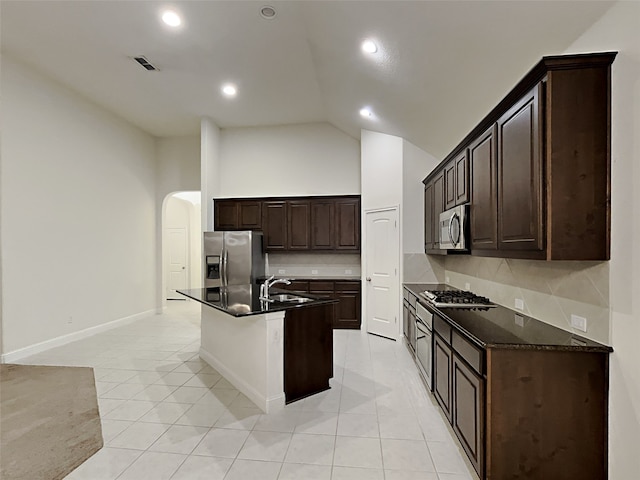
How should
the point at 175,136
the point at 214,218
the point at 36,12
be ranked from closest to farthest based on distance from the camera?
1. the point at 36,12
2. the point at 214,218
3. the point at 175,136

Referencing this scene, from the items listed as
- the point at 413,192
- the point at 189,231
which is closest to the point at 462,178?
the point at 413,192

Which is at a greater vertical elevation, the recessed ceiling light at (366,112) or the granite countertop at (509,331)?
the recessed ceiling light at (366,112)

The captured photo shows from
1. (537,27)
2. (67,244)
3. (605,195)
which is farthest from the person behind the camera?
(67,244)

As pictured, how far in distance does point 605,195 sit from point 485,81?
1.56 metres

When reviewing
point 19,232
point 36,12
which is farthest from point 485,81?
point 19,232

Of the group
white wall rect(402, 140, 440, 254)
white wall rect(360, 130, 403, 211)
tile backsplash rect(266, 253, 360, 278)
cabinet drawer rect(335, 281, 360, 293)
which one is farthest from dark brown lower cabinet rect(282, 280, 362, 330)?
white wall rect(360, 130, 403, 211)

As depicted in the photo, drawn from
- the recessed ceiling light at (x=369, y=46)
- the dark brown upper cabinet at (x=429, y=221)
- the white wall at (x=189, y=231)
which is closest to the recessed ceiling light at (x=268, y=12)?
the recessed ceiling light at (x=369, y=46)

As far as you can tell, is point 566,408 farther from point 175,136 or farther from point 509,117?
point 175,136

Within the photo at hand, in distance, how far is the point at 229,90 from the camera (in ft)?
16.7

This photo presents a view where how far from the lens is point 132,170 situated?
650 centimetres

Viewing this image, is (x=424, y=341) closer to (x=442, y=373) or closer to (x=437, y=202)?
(x=442, y=373)

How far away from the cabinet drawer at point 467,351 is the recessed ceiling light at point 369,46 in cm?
258

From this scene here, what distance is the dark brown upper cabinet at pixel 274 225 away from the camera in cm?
629

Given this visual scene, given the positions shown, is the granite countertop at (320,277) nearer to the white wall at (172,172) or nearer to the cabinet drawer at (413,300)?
the cabinet drawer at (413,300)
